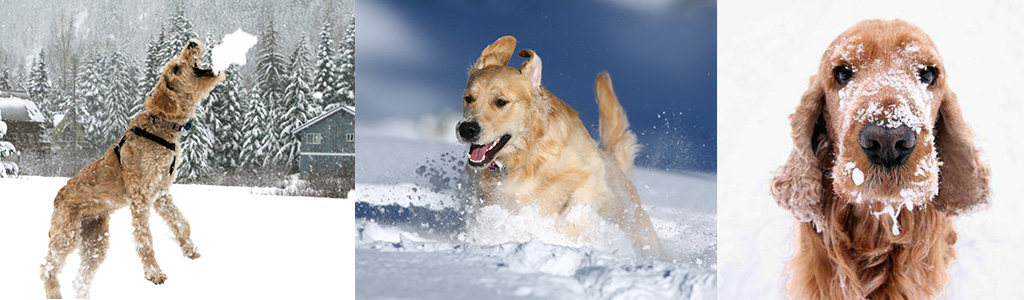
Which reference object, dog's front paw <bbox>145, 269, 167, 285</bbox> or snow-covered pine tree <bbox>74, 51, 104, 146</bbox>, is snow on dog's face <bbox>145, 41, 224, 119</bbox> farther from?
snow-covered pine tree <bbox>74, 51, 104, 146</bbox>

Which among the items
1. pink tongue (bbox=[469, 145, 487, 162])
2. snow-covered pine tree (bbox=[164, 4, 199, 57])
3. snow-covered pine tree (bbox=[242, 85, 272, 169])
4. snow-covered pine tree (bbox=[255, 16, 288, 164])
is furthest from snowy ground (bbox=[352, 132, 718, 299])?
snow-covered pine tree (bbox=[255, 16, 288, 164])

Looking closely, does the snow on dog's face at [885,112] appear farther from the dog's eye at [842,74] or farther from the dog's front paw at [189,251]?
the dog's front paw at [189,251]

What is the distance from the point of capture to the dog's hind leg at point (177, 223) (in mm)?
2799

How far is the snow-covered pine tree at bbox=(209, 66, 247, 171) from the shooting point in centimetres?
499

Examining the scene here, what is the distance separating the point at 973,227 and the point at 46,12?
549 cm

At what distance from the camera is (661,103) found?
7.41 feet

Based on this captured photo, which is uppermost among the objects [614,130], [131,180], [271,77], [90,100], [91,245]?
[271,77]

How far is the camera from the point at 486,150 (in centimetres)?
216

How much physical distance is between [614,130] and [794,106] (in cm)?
55

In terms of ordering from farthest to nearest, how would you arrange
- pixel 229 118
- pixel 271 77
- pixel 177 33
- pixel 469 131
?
pixel 271 77, pixel 229 118, pixel 177 33, pixel 469 131

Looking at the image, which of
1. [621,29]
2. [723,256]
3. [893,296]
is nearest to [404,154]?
[621,29]

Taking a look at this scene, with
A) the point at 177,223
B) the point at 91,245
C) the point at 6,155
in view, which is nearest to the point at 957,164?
the point at 177,223

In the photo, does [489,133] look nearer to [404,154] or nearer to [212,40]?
[404,154]

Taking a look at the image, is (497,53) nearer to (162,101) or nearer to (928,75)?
(928,75)
